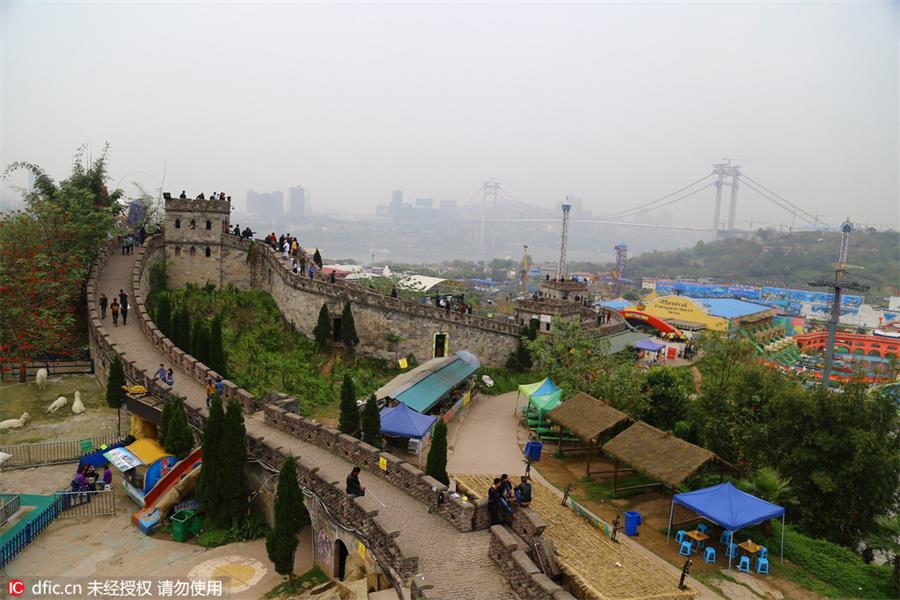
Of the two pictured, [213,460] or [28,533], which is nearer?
[28,533]

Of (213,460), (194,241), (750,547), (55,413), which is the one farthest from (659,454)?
(194,241)

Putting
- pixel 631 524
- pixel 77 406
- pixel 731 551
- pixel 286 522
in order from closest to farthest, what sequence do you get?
pixel 286 522, pixel 731 551, pixel 631 524, pixel 77 406

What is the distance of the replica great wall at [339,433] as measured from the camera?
496 inches

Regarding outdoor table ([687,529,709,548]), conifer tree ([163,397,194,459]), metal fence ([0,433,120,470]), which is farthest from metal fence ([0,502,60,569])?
outdoor table ([687,529,709,548])

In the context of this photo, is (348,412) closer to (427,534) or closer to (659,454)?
(427,534)

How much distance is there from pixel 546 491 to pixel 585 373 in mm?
10810

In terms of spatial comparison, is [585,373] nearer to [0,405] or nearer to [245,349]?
[245,349]

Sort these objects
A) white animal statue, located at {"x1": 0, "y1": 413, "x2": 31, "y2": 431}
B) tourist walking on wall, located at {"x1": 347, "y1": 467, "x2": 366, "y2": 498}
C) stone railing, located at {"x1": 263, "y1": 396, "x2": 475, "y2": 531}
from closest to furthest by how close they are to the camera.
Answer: stone railing, located at {"x1": 263, "y1": 396, "x2": 475, "y2": 531} < tourist walking on wall, located at {"x1": 347, "y1": 467, "x2": 366, "y2": 498} < white animal statue, located at {"x1": 0, "y1": 413, "x2": 31, "y2": 431}

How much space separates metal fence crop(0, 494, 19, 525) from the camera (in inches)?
606

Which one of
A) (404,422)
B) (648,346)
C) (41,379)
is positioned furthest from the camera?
(648,346)

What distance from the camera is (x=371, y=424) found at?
70.6 ft

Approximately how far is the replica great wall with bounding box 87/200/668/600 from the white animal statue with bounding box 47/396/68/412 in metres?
1.90

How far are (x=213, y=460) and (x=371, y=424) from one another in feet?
19.2

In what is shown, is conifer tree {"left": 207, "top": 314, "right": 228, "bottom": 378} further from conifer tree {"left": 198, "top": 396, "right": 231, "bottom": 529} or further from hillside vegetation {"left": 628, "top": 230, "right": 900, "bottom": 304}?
hillside vegetation {"left": 628, "top": 230, "right": 900, "bottom": 304}
